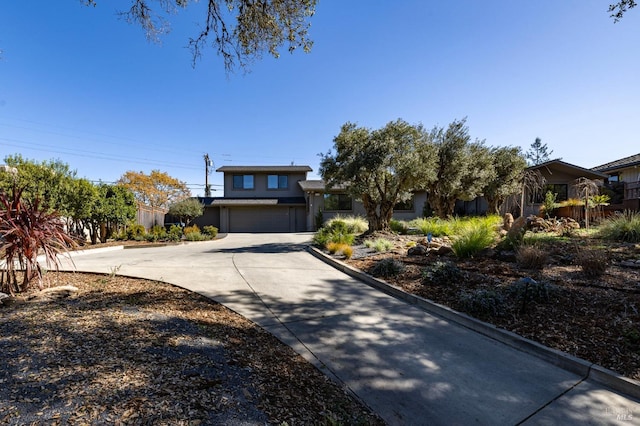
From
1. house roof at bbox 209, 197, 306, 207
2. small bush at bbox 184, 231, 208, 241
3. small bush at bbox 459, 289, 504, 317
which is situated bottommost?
small bush at bbox 459, 289, 504, 317

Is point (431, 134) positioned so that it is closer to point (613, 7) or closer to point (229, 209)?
point (613, 7)

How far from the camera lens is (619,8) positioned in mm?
5645

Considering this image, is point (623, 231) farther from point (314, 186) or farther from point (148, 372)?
point (314, 186)

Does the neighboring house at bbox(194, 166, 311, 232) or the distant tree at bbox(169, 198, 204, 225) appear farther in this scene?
the neighboring house at bbox(194, 166, 311, 232)

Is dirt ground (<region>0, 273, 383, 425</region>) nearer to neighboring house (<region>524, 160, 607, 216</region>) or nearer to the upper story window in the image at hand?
the upper story window

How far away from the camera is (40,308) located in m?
3.47

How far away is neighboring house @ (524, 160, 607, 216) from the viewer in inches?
782

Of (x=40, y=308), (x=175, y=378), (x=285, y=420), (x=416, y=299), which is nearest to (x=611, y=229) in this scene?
(x=416, y=299)

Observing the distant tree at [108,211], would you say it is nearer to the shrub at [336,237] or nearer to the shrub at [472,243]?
the shrub at [336,237]

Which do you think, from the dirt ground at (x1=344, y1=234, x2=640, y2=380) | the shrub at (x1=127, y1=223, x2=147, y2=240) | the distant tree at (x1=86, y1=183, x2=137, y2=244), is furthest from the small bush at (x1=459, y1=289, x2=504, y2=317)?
the shrub at (x1=127, y1=223, x2=147, y2=240)

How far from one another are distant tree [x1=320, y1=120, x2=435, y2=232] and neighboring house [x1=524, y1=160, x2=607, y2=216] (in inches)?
489

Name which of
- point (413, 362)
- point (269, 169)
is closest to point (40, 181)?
point (413, 362)

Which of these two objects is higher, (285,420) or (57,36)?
(57,36)

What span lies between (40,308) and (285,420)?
3.48 m
